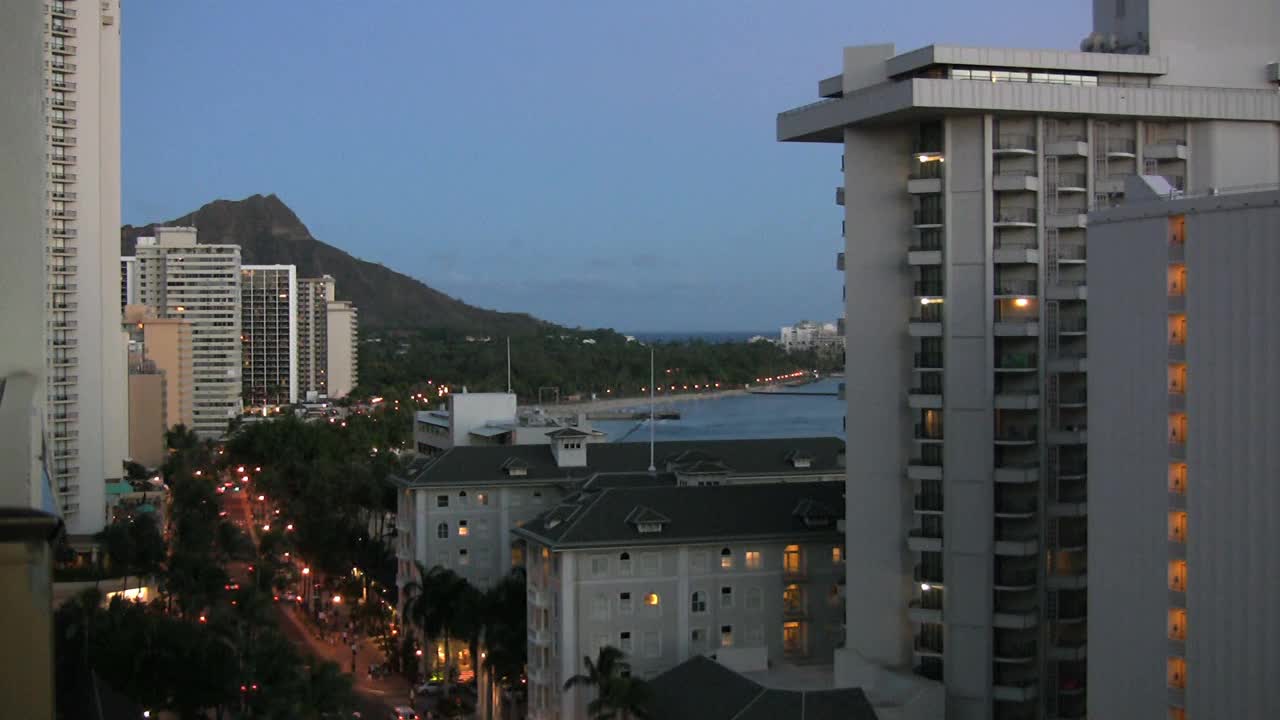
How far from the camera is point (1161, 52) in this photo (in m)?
20.0

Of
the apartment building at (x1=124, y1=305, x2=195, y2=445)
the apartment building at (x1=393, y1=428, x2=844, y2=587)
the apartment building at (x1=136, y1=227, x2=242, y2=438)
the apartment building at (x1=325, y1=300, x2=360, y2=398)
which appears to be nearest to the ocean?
the apartment building at (x1=124, y1=305, x2=195, y2=445)

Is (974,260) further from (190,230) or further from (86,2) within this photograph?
(190,230)

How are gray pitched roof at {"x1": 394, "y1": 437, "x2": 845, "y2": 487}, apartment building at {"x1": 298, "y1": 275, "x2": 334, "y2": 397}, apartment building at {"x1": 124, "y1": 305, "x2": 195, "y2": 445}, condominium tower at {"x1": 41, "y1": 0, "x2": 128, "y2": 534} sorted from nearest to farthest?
gray pitched roof at {"x1": 394, "y1": 437, "x2": 845, "y2": 487}, condominium tower at {"x1": 41, "y1": 0, "x2": 128, "y2": 534}, apartment building at {"x1": 124, "y1": 305, "x2": 195, "y2": 445}, apartment building at {"x1": 298, "y1": 275, "x2": 334, "y2": 397}

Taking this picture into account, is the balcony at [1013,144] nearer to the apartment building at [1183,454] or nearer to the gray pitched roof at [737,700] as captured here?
the apartment building at [1183,454]

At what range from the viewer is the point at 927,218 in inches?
786

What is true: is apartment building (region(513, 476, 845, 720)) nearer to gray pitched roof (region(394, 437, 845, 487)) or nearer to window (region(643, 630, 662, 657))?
window (region(643, 630, 662, 657))

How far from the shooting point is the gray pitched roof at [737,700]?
18.1m

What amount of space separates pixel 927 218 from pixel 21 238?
18.3 metres

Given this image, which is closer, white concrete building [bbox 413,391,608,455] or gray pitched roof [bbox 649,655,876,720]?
gray pitched roof [bbox 649,655,876,720]

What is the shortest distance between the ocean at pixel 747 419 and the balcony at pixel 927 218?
48.0m

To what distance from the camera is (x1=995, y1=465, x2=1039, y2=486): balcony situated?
19.0 metres

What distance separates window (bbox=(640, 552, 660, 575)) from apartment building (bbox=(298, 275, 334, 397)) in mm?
92691

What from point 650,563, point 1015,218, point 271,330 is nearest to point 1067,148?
point 1015,218

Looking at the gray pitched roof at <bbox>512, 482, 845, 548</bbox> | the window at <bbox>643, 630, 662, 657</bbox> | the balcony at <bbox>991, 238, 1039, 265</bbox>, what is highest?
the balcony at <bbox>991, 238, 1039, 265</bbox>
